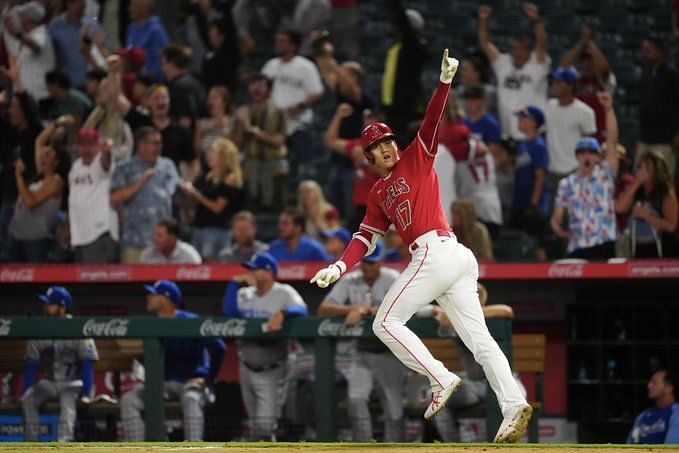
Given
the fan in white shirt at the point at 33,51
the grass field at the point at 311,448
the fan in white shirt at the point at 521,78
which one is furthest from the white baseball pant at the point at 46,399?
the fan in white shirt at the point at 521,78

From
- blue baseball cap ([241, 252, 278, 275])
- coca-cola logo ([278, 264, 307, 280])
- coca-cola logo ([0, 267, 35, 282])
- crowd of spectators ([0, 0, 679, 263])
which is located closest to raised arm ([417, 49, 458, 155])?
blue baseball cap ([241, 252, 278, 275])

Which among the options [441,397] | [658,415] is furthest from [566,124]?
[441,397]

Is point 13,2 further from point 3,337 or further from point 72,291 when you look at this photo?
point 3,337

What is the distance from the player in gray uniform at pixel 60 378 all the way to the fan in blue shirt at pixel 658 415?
418 cm

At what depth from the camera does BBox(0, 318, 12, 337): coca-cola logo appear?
9.80 m

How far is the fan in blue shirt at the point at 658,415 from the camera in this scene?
9828 mm

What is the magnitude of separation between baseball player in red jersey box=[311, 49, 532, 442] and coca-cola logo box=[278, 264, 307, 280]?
3.67 meters

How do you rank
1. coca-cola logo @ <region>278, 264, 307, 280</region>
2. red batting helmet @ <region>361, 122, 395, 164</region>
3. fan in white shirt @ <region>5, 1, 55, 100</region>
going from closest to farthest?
red batting helmet @ <region>361, 122, 395, 164</region> → coca-cola logo @ <region>278, 264, 307, 280</region> → fan in white shirt @ <region>5, 1, 55, 100</region>

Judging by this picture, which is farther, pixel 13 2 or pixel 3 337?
pixel 13 2

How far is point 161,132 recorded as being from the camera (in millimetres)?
12391

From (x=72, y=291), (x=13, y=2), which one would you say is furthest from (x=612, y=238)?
(x=13, y=2)

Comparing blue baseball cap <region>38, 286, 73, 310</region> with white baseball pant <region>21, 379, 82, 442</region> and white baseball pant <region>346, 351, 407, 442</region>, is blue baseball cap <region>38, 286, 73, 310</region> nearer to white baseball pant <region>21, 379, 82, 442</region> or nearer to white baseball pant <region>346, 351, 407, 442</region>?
white baseball pant <region>21, 379, 82, 442</region>

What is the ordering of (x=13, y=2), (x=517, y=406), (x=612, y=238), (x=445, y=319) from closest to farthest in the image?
(x=517, y=406) < (x=445, y=319) < (x=612, y=238) < (x=13, y=2)

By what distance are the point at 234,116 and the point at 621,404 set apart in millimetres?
4607
